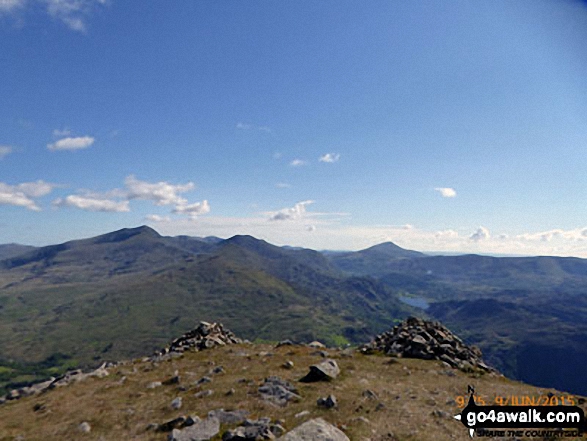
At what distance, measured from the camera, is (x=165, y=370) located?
3538cm

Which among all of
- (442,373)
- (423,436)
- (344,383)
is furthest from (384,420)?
(442,373)

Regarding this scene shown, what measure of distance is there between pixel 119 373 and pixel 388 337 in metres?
33.2

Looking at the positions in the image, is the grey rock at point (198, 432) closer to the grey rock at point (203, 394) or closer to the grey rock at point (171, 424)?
the grey rock at point (171, 424)

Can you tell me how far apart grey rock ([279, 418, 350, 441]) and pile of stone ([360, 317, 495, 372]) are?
2198 centimetres

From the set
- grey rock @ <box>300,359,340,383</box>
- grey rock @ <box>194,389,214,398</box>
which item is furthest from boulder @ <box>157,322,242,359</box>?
grey rock @ <box>300,359,340,383</box>

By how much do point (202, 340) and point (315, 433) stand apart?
34730mm

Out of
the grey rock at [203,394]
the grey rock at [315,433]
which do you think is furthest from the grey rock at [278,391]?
the grey rock at [315,433]

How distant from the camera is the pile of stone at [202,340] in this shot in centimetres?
4616

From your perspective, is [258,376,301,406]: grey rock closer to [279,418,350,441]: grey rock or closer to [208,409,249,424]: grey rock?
[208,409,249,424]: grey rock

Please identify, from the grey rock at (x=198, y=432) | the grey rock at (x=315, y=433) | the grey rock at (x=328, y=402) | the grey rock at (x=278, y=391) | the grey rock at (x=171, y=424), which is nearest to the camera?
the grey rock at (x=315, y=433)

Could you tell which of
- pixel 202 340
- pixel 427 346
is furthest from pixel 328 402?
pixel 202 340

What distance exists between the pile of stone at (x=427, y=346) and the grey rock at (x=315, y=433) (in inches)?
865

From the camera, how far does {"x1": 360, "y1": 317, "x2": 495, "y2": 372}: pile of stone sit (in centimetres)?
3653

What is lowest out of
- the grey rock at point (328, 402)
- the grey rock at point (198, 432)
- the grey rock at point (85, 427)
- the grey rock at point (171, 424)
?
the grey rock at point (85, 427)
